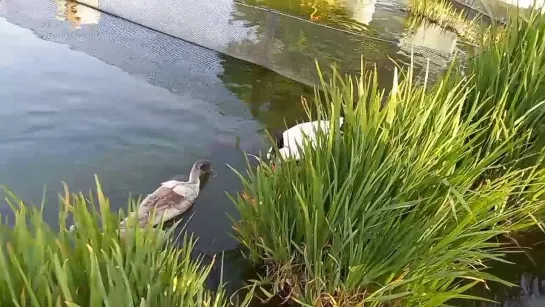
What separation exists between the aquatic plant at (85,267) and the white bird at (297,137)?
35.5 inches

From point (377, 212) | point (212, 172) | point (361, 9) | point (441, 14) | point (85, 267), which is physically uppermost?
point (441, 14)

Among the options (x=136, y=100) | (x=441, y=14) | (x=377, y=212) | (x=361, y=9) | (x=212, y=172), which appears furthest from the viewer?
(x=361, y=9)

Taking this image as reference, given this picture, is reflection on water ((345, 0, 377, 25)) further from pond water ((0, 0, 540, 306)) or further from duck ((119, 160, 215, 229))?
duck ((119, 160, 215, 229))

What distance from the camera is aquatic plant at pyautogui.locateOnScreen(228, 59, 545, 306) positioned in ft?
6.34

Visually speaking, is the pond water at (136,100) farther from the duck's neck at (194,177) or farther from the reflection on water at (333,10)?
the reflection on water at (333,10)

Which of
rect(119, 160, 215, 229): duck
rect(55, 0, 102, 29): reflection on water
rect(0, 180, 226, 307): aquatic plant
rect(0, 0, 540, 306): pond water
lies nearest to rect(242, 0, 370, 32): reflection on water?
rect(0, 0, 540, 306): pond water

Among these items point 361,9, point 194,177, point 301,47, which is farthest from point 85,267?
point 361,9

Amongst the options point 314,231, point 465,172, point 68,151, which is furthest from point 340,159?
point 68,151

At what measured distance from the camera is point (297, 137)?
120 inches

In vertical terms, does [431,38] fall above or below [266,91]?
above

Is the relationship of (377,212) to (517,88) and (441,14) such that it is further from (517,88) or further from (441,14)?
(441,14)

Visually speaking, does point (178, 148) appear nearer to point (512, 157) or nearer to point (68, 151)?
point (68, 151)

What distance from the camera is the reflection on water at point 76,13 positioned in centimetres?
506

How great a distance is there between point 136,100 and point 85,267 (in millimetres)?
2702
